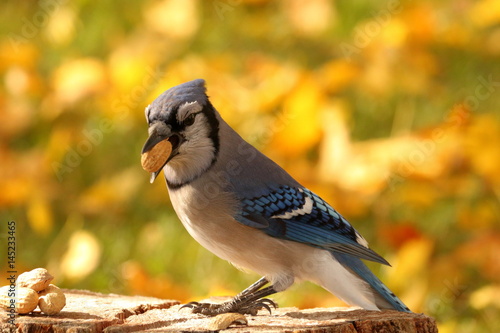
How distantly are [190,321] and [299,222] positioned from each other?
42 cm

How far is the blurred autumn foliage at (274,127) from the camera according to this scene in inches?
127

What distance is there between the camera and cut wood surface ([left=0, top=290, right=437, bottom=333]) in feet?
6.48

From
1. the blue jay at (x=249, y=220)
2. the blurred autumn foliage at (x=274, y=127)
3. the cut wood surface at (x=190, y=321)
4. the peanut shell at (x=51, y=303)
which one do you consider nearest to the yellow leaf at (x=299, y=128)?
the blurred autumn foliage at (x=274, y=127)

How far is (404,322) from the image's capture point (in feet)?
6.76

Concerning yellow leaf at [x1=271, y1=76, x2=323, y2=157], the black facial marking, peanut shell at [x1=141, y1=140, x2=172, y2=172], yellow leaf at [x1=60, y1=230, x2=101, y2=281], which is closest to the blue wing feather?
the black facial marking

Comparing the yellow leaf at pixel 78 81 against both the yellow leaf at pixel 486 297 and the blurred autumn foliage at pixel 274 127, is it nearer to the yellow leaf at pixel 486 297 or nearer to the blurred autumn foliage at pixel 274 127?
the blurred autumn foliage at pixel 274 127

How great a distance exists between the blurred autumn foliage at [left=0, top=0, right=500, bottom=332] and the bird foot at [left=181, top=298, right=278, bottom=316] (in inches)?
24.4

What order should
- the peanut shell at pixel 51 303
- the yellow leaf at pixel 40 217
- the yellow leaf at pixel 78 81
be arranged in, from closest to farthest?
the peanut shell at pixel 51 303, the yellow leaf at pixel 40 217, the yellow leaf at pixel 78 81

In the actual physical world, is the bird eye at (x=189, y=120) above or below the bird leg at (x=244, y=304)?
above

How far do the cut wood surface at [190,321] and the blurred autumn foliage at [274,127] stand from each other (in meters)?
0.63

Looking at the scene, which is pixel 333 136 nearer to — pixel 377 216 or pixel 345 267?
pixel 377 216

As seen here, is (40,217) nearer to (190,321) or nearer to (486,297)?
(190,321)

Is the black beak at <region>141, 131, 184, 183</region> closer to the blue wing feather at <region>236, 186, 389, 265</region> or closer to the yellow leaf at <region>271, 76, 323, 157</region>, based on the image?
the blue wing feather at <region>236, 186, 389, 265</region>

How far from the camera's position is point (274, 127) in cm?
364
